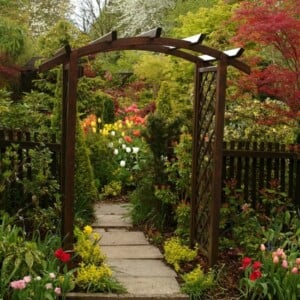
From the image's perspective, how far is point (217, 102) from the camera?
15.5ft

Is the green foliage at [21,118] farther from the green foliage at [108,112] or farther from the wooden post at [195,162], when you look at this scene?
the green foliage at [108,112]

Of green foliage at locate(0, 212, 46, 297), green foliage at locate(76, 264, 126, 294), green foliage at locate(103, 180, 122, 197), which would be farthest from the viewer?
green foliage at locate(103, 180, 122, 197)

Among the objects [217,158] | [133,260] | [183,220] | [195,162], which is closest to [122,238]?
[183,220]

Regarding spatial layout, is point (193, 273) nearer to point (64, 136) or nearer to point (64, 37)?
point (64, 136)

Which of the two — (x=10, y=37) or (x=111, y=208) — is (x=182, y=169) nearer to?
(x=111, y=208)

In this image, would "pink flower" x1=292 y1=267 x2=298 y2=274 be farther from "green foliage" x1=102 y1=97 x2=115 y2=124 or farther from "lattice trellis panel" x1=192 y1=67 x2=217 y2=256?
"green foliage" x1=102 y1=97 x2=115 y2=124

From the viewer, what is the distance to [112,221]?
6688 mm

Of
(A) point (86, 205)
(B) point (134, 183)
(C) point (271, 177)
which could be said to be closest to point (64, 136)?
Answer: (A) point (86, 205)

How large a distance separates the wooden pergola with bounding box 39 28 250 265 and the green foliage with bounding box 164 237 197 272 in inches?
5.7

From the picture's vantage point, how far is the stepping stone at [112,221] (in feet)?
21.4

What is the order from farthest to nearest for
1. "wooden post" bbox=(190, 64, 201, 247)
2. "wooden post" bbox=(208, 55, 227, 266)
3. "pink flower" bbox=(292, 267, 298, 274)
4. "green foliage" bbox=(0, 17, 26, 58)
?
"green foliage" bbox=(0, 17, 26, 58)
"wooden post" bbox=(190, 64, 201, 247)
"wooden post" bbox=(208, 55, 227, 266)
"pink flower" bbox=(292, 267, 298, 274)

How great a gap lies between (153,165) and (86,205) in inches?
36.3

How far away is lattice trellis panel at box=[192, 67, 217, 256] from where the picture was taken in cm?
502

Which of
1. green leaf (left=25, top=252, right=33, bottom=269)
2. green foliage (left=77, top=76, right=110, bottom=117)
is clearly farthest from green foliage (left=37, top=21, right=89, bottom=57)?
green leaf (left=25, top=252, right=33, bottom=269)
